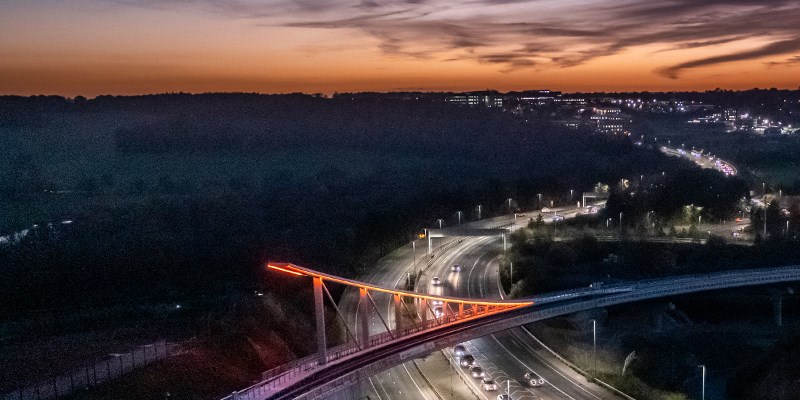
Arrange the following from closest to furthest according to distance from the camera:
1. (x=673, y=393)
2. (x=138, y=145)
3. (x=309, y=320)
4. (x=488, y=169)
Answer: (x=673, y=393), (x=309, y=320), (x=138, y=145), (x=488, y=169)

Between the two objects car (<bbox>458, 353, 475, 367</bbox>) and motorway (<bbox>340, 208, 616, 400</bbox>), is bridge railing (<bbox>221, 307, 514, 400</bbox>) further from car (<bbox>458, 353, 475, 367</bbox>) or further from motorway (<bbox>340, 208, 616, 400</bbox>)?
motorway (<bbox>340, 208, 616, 400</bbox>)

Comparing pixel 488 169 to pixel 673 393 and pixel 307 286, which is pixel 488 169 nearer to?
pixel 307 286

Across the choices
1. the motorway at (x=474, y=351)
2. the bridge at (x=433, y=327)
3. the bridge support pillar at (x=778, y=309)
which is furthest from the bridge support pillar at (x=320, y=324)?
the bridge support pillar at (x=778, y=309)

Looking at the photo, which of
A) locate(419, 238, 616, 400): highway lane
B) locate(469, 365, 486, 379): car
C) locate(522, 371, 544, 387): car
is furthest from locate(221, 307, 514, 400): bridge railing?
locate(522, 371, 544, 387): car

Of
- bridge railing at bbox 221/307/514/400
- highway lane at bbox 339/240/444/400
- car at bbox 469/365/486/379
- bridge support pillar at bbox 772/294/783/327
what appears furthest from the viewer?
bridge support pillar at bbox 772/294/783/327

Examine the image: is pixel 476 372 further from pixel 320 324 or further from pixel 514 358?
pixel 320 324

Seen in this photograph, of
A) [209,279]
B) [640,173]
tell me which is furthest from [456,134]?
[209,279]

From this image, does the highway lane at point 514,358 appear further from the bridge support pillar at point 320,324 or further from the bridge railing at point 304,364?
the bridge support pillar at point 320,324
